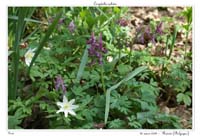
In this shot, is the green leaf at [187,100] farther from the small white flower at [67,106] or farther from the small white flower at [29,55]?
the small white flower at [29,55]

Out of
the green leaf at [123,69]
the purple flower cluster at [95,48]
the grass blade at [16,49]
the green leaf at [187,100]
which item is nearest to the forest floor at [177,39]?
the green leaf at [187,100]

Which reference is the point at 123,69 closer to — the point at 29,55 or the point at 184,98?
the point at 184,98

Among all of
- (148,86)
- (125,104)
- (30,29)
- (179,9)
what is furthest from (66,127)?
(179,9)

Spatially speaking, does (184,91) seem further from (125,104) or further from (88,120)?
(88,120)

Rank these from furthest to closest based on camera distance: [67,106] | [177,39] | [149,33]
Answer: [177,39], [149,33], [67,106]

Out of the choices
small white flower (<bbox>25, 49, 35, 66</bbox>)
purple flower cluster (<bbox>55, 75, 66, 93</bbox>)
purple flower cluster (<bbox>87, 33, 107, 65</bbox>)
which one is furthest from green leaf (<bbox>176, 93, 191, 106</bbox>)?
small white flower (<bbox>25, 49, 35, 66</bbox>)

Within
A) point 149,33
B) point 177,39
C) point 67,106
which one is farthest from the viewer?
point 177,39

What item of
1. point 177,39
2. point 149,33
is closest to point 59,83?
point 149,33

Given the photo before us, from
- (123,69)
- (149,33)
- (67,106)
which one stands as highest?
(149,33)

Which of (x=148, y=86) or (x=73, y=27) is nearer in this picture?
(x=148, y=86)

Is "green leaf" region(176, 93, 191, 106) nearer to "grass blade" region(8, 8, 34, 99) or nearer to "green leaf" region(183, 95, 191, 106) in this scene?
"green leaf" region(183, 95, 191, 106)
